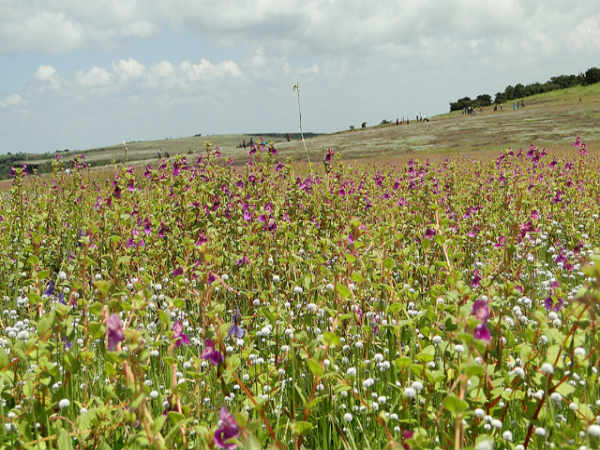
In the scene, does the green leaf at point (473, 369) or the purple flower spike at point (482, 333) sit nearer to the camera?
the green leaf at point (473, 369)

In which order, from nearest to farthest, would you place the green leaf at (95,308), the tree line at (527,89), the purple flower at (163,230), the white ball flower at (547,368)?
the white ball flower at (547,368) → the green leaf at (95,308) → the purple flower at (163,230) → the tree line at (527,89)

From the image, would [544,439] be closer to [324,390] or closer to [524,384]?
[524,384]

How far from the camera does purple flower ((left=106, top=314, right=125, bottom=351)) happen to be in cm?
180

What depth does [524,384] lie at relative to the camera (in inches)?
102

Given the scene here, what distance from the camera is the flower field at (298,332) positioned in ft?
6.08

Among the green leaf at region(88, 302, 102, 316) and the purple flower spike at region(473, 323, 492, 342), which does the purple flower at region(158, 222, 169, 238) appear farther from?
the purple flower spike at region(473, 323, 492, 342)

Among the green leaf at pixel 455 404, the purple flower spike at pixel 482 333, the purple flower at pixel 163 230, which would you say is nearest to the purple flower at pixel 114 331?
the green leaf at pixel 455 404

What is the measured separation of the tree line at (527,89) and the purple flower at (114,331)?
9525cm

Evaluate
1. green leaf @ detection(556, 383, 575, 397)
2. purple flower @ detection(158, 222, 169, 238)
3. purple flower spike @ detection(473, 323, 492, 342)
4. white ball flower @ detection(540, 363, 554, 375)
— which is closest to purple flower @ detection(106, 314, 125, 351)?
purple flower spike @ detection(473, 323, 492, 342)

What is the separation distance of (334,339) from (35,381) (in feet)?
4.64

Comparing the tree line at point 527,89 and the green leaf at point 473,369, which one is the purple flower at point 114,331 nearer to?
the green leaf at point 473,369

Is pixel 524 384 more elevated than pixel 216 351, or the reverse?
pixel 216 351

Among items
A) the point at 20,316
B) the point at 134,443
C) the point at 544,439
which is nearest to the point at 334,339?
the point at 134,443

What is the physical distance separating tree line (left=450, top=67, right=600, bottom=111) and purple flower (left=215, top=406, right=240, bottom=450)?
95.4 metres
